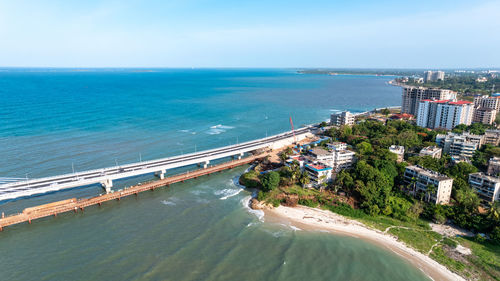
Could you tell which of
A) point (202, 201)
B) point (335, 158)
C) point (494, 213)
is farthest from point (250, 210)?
point (494, 213)

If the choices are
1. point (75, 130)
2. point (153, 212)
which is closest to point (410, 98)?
point (153, 212)

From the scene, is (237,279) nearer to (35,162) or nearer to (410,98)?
(35,162)

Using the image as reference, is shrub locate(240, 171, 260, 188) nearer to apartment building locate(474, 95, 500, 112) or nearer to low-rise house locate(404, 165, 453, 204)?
low-rise house locate(404, 165, 453, 204)

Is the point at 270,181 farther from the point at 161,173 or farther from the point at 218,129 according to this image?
the point at 218,129

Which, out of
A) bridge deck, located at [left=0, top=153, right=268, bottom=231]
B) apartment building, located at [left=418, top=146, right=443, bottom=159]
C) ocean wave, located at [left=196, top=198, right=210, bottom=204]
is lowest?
ocean wave, located at [left=196, top=198, right=210, bottom=204]

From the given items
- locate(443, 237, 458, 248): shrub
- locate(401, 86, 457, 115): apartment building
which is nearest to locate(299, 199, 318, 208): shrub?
locate(443, 237, 458, 248): shrub

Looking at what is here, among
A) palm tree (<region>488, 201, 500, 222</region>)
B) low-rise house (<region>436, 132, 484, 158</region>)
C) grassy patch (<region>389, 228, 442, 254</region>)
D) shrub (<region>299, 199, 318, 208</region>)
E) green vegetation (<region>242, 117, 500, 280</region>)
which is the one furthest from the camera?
low-rise house (<region>436, 132, 484, 158</region>)

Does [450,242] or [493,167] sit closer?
[450,242]
